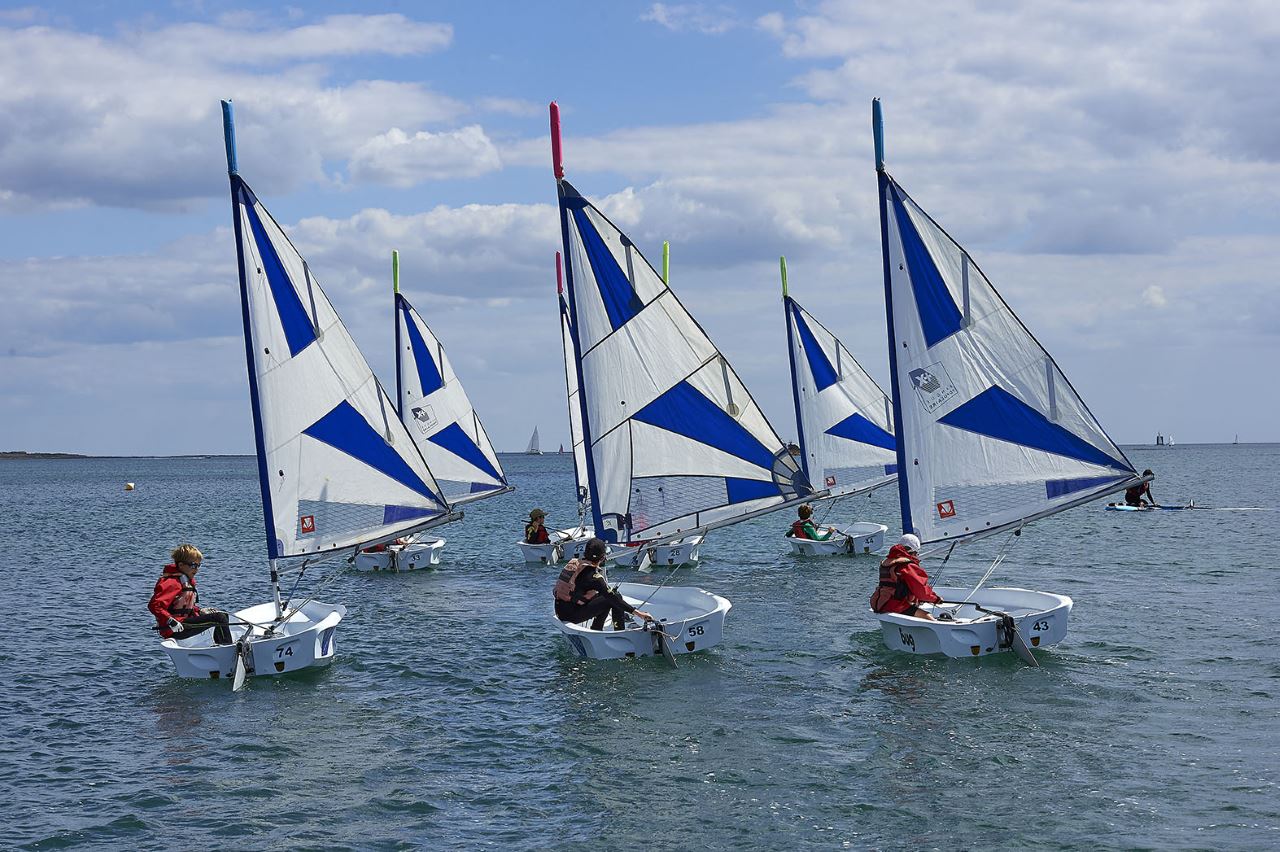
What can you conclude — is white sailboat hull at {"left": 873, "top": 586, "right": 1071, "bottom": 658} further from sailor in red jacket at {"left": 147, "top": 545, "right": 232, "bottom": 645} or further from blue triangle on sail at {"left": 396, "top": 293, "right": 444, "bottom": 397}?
blue triangle on sail at {"left": 396, "top": 293, "right": 444, "bottom": 397}

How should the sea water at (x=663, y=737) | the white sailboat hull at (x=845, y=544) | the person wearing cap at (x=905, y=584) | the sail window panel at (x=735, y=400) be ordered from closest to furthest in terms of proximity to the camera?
the sea water at (x=663, y=737)
the person wearing cap at (x=905, y=584)
the sail window panel at (x=735, y=400)
the white sailboat hull at (x=845, y=544)

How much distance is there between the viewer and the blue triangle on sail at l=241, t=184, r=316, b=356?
21469 millimetres

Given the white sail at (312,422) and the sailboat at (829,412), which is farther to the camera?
the sailboat at (829,412)

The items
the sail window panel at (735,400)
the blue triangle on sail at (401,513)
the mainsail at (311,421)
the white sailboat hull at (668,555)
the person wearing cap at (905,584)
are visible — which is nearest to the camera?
the mainsail at (311,421)

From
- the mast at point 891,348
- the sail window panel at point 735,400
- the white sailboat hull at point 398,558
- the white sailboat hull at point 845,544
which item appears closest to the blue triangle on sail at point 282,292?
the sail window panel at point 735,400

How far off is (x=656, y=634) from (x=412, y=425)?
77.0 ft

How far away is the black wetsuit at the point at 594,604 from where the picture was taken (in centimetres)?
2195

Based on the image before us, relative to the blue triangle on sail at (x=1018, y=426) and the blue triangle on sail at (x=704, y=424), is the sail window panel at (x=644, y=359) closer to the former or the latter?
the blue triangle on sail at (x=704, y=424)

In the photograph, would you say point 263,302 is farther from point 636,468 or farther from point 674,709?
point 674,709

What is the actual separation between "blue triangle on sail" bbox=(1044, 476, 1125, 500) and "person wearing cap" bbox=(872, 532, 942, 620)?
2.60 meters

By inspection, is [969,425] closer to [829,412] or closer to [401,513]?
[401,513]

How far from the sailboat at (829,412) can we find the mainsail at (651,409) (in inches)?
857

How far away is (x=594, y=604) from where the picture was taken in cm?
2198

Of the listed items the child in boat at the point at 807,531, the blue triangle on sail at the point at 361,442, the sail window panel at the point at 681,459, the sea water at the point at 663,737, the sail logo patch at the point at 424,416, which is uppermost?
the sail logo patch at the point at 424,416
